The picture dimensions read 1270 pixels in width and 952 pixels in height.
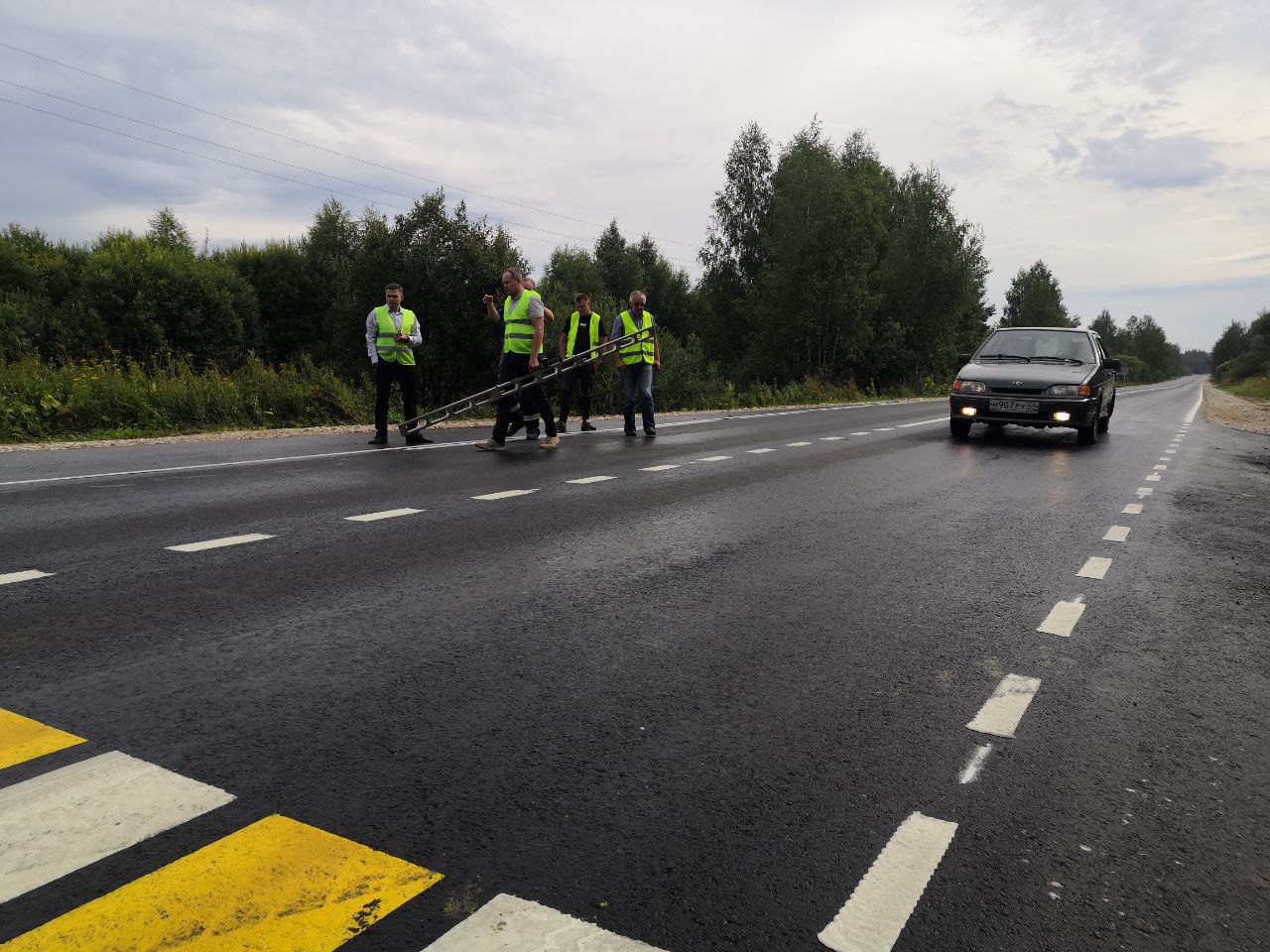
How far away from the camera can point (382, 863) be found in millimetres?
2121

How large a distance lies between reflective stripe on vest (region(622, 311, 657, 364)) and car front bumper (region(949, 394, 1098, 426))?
16.8 feet

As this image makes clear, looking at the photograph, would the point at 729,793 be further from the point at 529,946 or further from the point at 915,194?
the point at 915,194

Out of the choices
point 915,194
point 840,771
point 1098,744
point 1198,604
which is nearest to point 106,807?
point 840,771

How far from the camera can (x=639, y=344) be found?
13125mm

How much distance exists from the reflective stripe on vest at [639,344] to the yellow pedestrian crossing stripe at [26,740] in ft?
35.4

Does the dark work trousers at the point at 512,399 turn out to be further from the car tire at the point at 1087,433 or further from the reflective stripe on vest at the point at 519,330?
the car tire at the point at 1087,433

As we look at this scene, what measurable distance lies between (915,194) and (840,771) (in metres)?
55.6

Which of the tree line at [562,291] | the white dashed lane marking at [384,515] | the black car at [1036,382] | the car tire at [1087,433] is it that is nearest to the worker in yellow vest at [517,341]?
the white dashed lane marking at [384,515]

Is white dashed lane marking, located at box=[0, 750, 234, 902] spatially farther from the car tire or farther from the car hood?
the car tire

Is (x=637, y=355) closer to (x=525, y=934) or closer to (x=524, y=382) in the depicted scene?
(x=524, y=382)

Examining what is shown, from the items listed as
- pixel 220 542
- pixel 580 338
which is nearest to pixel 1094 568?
pixel 220 542

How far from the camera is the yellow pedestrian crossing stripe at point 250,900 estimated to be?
1.82 metres

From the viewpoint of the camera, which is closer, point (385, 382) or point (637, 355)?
point (385, 382)

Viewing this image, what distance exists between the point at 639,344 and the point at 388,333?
3546 millimetres
